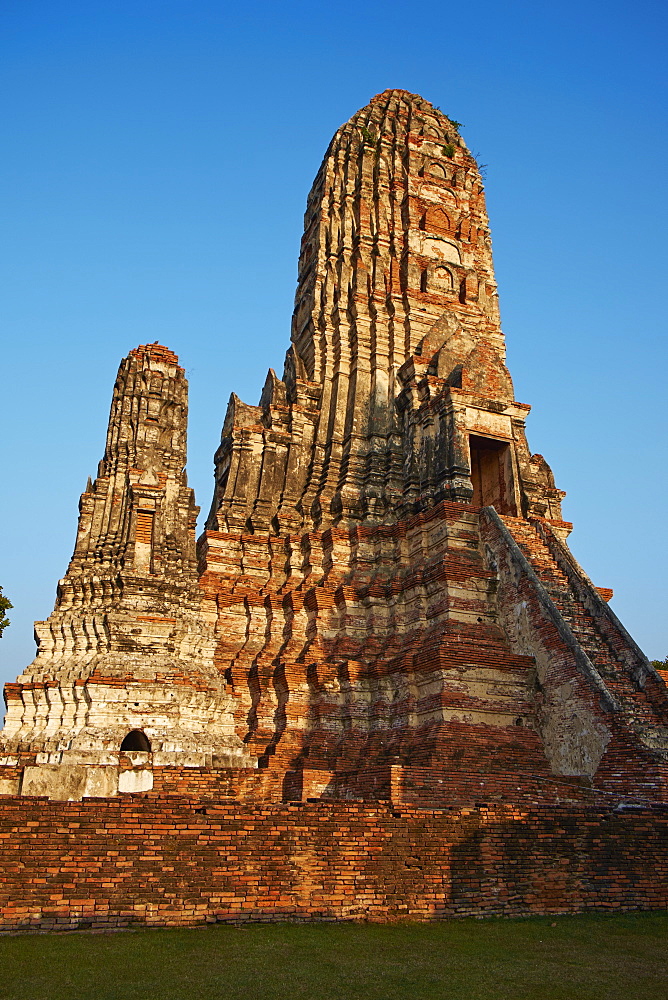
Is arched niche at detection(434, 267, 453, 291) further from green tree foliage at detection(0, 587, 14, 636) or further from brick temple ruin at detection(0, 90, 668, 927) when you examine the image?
green tree foliage at detection(0, 587, 14, 636)

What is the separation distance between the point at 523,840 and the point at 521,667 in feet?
17.3

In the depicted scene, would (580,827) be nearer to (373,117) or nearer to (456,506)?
(456,506)

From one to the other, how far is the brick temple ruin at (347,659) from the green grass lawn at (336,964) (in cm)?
53

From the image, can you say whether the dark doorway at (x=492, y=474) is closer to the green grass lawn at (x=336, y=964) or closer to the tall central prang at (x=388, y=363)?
the tall central prang at (x=388, y=363)

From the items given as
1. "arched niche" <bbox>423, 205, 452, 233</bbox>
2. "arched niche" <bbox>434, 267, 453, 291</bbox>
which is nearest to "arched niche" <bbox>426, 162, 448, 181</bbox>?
"arched niche" <bbox>423, 205, 452, 233</bbox>

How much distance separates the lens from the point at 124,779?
1324cm

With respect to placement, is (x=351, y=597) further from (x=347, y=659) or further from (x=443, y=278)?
(x=443, y=278)

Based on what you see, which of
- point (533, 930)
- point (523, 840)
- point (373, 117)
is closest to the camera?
point (533, 930)

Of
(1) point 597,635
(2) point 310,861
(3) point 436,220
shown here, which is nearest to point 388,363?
(3) point 436,220

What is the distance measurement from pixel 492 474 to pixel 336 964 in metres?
15.1

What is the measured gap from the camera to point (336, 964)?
780 centimetres

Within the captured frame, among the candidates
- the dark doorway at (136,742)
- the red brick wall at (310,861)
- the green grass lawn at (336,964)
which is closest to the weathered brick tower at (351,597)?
the dark doorway at (136,742)

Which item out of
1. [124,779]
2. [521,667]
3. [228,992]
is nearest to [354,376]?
[521,667]

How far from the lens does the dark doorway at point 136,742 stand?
14.6m
